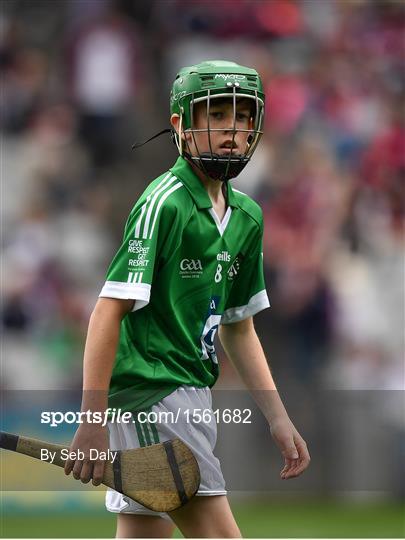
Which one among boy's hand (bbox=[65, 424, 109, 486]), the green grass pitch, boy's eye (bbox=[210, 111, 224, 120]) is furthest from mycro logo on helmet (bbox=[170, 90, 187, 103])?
the green grass pitch

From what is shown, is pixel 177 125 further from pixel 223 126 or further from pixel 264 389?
pixel 264 389

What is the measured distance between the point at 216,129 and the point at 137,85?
631 cm

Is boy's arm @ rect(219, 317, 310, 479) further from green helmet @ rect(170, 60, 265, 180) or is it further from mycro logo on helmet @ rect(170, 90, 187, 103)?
mycro logo on helmet @ rect(170, 90, 187, 103)

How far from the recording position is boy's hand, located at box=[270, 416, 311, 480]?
420 centimetres

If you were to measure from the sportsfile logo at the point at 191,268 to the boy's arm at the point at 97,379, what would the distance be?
0.23 m

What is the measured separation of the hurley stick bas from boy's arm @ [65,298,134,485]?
4.7 inches

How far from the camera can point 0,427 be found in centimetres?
832

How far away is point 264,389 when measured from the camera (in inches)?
168

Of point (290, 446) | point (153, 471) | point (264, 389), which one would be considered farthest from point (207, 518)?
point (264, 389)

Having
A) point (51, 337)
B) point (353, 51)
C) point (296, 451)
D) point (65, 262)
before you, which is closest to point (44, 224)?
point (65, 262)

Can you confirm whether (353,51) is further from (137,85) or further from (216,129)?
(216,129)

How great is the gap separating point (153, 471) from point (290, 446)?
1.68 feet

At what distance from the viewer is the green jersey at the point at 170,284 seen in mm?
3844

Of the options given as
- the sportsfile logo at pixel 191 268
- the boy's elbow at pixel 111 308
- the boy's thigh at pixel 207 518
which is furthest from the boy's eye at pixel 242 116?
the boy's thigh at pixel 207 518
